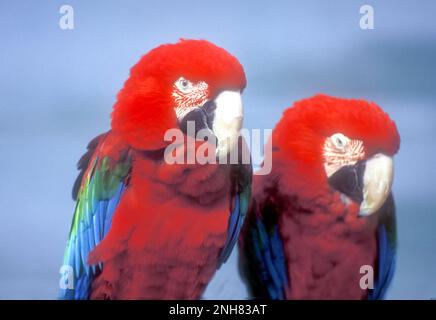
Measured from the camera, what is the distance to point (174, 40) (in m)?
1.89

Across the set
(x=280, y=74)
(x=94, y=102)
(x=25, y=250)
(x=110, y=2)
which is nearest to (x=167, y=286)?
(x=25, y=250)

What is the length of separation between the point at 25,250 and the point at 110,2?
75 cm

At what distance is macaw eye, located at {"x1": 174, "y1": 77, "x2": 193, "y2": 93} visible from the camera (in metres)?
1.76

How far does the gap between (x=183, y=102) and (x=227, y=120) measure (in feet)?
0.41

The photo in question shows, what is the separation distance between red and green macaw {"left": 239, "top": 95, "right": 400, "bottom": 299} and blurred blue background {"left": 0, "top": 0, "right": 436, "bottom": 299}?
7 centimetres

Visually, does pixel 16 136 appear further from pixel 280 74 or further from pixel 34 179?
pixel 280 74

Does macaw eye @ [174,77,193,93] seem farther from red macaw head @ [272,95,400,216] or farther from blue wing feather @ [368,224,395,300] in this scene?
blue wing feather @ [368,224,395,300]

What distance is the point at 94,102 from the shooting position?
1898 millimetres

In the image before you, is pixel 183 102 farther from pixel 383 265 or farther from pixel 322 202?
pixel 383 265

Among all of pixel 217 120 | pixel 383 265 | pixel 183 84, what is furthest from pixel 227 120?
pixel 383 265

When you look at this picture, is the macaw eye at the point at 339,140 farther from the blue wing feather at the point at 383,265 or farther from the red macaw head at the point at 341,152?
the blue wing feather at the point at 383,265

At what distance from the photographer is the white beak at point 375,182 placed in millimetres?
1841

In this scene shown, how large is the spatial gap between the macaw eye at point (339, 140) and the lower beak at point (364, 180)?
0.20 feet

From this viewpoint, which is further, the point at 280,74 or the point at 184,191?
the point at 280,74
